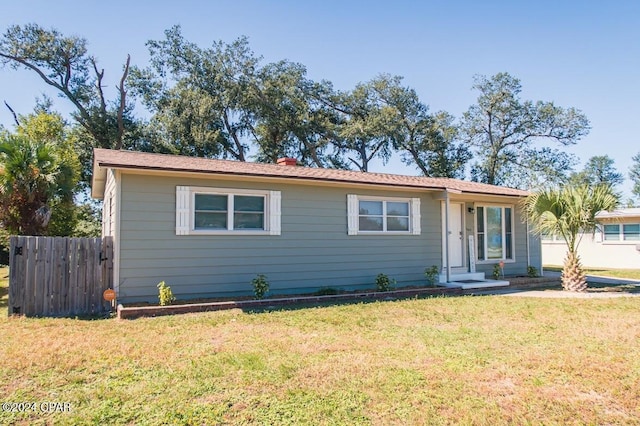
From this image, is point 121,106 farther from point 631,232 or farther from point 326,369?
point 631,232

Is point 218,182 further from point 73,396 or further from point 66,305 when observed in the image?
point 73,396

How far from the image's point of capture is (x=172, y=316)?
276 inches

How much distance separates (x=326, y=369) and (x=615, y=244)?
66.2ft

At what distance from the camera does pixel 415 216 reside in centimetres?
1093

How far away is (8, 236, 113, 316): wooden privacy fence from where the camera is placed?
6914mm

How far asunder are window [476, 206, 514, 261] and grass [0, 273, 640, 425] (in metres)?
5.40

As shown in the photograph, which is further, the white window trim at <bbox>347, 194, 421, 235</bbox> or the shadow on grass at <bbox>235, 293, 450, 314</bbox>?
the white window trim at <bbox>347, 194, 421, 235</bbox>

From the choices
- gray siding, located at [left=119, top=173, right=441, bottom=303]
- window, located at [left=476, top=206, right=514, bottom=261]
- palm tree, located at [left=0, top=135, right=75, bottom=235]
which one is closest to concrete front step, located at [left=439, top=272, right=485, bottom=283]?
gray siding, located at [left=119, top=173, right=441, bottom=303]

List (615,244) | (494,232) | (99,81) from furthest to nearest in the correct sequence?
(99,81)
(615,244)
(494,232)

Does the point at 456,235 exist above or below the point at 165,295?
above

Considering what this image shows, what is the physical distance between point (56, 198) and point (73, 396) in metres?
9.74

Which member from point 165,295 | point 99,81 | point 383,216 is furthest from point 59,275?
point 99,81

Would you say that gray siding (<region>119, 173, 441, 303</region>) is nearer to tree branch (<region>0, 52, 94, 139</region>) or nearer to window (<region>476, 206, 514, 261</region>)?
window (<region>476, 206, 514, 261</region>)

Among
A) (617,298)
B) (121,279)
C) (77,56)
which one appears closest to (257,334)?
(121,279)
